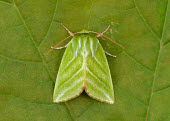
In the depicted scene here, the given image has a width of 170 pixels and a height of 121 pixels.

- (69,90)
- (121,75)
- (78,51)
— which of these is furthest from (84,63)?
(121,75)

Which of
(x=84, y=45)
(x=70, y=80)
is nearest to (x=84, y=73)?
(x=70, y=80)

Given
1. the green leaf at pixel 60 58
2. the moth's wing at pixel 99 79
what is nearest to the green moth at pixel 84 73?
the moth's wing at pixel 99 79

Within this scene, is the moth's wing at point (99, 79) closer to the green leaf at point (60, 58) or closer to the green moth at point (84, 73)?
the green moth at point (84, 73)

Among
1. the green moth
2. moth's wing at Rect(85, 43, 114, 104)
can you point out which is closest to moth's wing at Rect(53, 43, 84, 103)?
the green moth

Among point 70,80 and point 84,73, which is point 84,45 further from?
point 70,80

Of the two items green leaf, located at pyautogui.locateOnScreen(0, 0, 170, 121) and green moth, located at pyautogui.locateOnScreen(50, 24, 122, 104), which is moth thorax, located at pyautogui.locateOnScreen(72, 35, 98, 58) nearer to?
green moth, located at pyautogui.locateOnScreen(50, 24, 122, 104)

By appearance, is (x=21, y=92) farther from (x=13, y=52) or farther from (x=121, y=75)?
(x=121, y=75)

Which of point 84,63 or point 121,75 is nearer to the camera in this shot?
point 84,63
